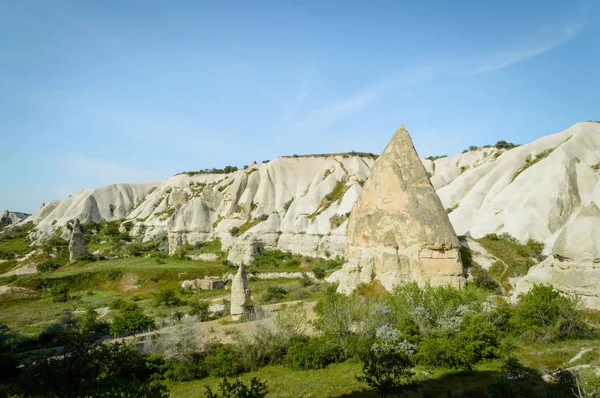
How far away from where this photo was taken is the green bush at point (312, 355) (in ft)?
47.7

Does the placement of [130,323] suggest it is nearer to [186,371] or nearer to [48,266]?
[186,371]

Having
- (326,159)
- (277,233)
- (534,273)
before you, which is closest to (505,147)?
(326,159)

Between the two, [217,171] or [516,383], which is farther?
[217,171]

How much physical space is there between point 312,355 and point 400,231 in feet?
29.4

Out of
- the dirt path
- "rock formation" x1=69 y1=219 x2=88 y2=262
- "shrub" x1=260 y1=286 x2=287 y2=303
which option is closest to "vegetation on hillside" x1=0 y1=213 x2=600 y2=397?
the dirt path

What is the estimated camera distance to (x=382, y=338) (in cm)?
1491

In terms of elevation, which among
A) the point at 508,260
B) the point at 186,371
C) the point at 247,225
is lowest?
the point at 186,371

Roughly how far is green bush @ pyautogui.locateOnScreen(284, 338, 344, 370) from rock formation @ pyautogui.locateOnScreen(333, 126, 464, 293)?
636cm

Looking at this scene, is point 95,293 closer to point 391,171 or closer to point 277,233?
point 277,233

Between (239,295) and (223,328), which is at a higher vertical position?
(239,295)

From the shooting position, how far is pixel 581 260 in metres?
16.8

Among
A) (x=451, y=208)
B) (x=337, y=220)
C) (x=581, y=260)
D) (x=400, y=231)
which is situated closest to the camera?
(x=581, y=260)

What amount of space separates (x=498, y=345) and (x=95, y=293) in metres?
35.9

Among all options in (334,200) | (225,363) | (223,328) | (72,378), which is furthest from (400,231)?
(334,200)
